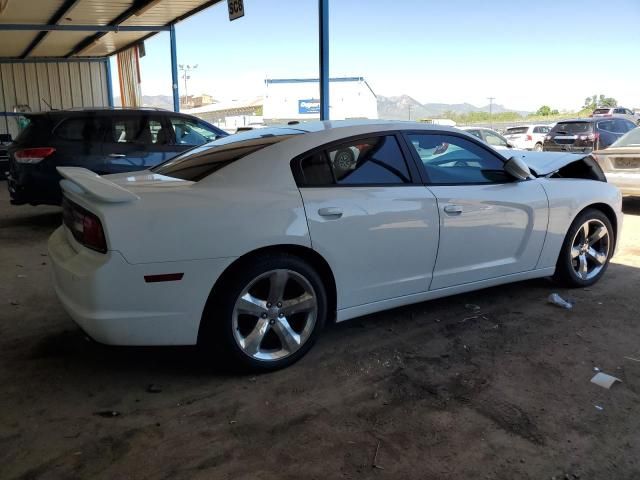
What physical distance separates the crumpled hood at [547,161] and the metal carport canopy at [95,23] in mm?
4099

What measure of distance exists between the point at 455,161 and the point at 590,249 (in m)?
1.70

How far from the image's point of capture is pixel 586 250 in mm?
4633

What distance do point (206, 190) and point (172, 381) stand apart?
1111mm

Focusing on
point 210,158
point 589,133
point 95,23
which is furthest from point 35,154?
point 589,133

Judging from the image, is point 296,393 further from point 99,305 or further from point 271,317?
point 99,305

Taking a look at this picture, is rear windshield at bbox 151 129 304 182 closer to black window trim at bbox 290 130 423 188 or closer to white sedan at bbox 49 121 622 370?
white sedan at bbox 49 121 622 370

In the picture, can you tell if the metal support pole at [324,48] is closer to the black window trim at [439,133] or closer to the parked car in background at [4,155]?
the black window trim at [439,133]

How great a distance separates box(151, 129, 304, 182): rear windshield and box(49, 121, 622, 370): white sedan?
0.06 feet

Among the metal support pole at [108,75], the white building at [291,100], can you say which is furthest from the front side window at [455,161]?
the white building at [291,100]

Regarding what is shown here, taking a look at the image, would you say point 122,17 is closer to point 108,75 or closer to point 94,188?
point 108,75

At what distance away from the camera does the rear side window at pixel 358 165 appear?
325 cm

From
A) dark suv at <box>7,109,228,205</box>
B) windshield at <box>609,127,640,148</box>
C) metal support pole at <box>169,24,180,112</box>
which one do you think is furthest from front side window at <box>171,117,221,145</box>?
metal support pole at <box>169,24,180,112</box>

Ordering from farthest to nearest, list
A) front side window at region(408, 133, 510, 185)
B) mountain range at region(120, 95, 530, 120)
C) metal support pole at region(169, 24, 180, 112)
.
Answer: mountain range at region(120, 95, 530, 120) → metal support pole at region(169, 24, 180, 112) → front side window at region(408, 133, 510, 185)

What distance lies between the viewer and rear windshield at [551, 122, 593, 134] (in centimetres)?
1541
